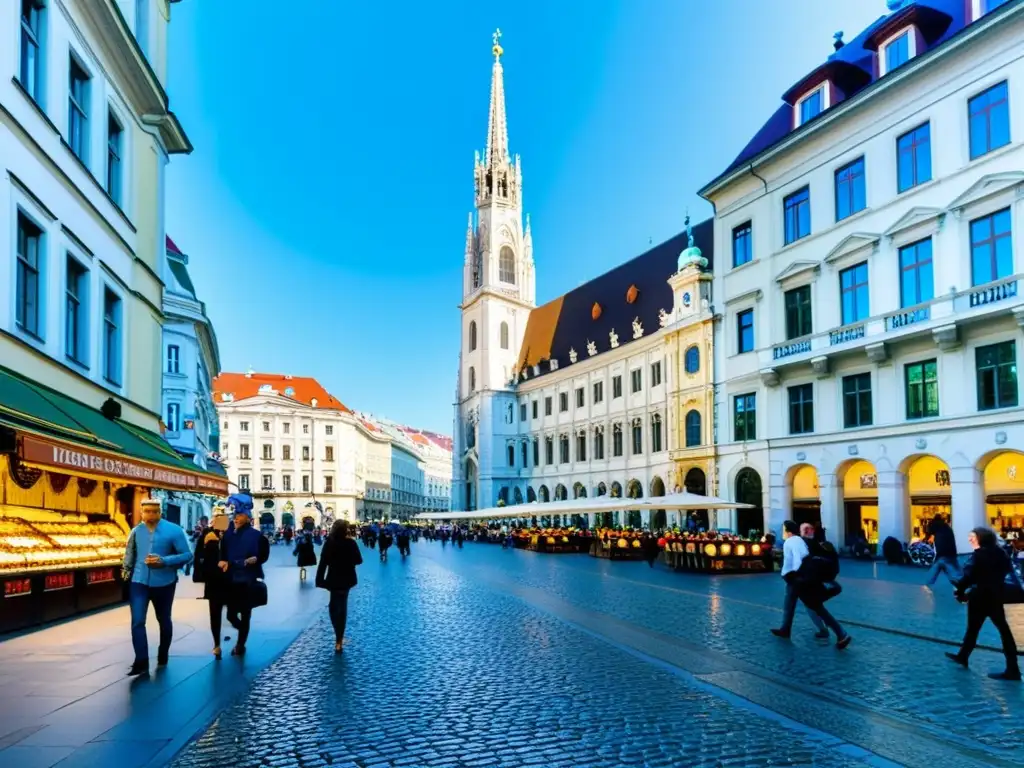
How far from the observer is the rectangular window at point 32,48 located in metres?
14.1

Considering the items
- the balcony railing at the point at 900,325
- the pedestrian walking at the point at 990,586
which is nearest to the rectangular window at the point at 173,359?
the balcony railing at the point at 900,325

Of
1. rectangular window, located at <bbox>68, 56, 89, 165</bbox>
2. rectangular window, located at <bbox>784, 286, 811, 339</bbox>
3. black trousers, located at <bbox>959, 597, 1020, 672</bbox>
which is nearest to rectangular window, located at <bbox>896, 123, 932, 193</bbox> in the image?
rectangular window, located at <bbox>784, 286, 811, 339</bbox>

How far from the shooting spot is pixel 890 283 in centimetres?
3269

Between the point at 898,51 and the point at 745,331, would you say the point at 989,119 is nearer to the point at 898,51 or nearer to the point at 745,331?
the point at 898,51

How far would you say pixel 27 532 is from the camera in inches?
555

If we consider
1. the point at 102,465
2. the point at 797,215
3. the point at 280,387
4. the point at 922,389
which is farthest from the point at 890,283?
the point at 280,387

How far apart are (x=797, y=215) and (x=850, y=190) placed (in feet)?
11.0

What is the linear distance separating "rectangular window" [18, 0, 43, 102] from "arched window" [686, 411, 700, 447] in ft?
139

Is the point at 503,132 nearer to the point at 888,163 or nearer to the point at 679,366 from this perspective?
the point at 679,366

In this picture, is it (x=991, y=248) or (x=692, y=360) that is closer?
(x=991, y=248)

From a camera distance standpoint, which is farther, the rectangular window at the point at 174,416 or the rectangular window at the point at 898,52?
the rectangular window at the point at 174,416

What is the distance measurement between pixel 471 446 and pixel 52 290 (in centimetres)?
8167

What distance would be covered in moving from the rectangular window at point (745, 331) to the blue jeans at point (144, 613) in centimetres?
3442

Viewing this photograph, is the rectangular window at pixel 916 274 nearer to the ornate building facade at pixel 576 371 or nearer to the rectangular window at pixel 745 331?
the rectangular window at pixel 745 331
